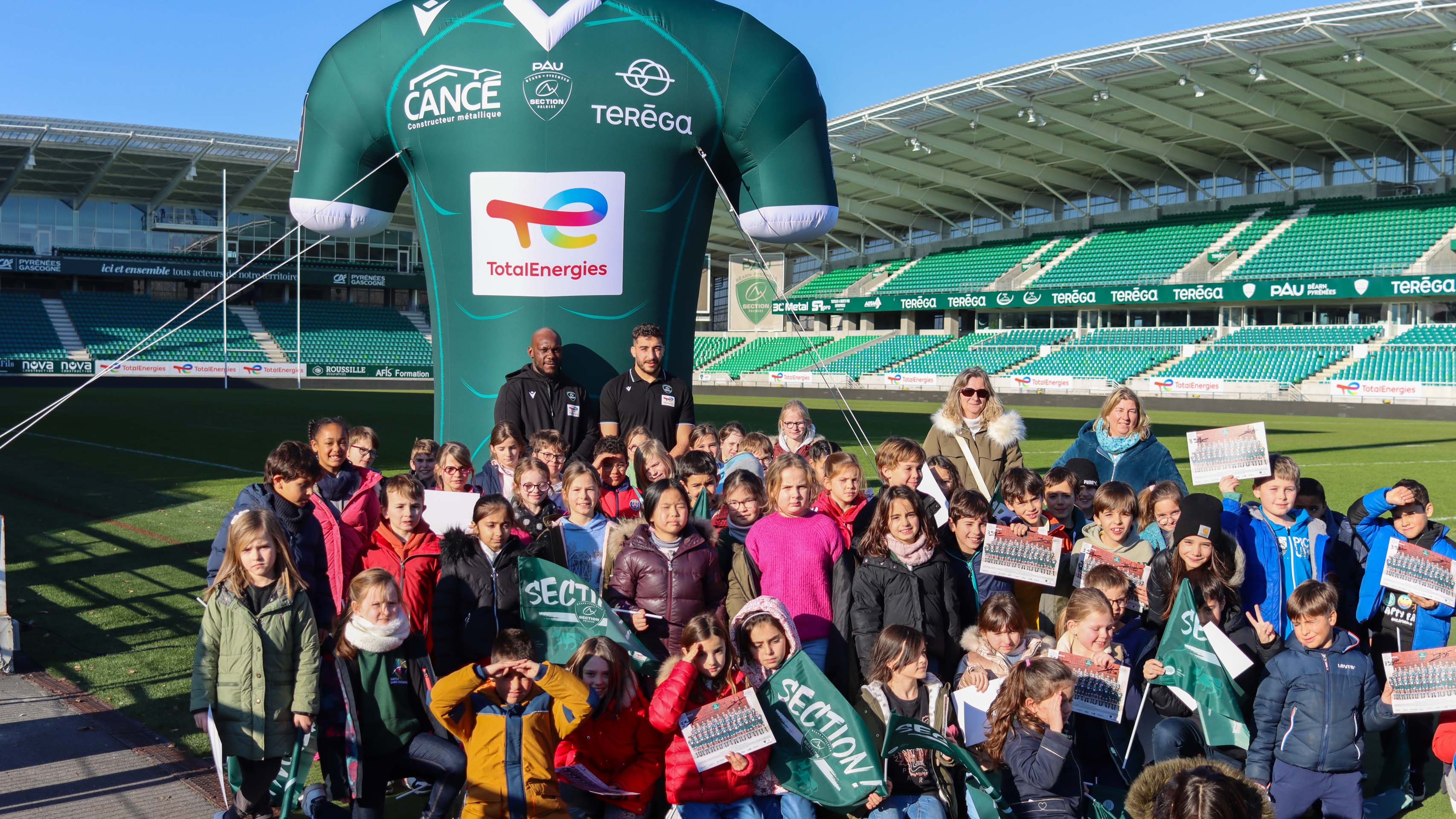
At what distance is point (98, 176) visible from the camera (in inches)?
1901

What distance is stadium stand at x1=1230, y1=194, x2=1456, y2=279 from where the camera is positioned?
38.7 metres

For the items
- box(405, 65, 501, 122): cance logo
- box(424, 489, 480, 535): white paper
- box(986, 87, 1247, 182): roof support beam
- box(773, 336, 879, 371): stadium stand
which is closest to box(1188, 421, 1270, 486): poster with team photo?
box(424, 489, 480, 535): white paper

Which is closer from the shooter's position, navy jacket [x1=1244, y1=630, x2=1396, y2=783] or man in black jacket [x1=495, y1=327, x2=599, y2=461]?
navy jacket [x1=1244, y1=630, x2=1396, y2=783]

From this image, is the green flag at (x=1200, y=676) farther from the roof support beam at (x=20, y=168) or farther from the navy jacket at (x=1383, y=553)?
the roof support beam at (x=20, y=168)

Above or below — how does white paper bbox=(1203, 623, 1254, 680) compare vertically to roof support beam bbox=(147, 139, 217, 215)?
below

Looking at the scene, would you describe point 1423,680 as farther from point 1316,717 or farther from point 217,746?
point 217,746

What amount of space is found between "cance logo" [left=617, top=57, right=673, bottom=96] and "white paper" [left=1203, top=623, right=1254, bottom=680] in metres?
4.74

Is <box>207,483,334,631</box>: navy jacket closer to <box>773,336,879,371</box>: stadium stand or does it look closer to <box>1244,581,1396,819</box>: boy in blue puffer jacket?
<box>1244,581,1396,819</box>: boy in blue puffer jacket

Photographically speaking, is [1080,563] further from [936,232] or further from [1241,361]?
[936,232]

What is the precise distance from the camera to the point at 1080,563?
486 cm

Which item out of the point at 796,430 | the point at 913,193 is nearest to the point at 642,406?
the point at 796,430

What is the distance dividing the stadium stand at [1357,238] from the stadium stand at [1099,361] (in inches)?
161

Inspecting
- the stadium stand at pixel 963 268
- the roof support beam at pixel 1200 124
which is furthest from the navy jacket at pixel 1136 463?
the stadium stand at pixel 963 268

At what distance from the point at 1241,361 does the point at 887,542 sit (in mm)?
38900
